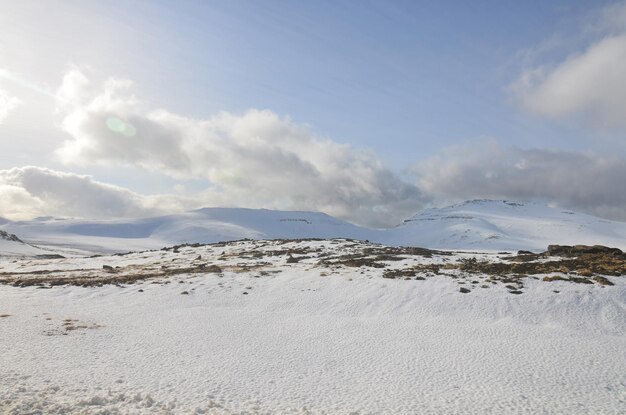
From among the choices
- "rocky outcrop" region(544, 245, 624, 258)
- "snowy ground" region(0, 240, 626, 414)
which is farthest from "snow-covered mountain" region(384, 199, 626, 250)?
"snowy ground" region(0, 240, 626, 414)

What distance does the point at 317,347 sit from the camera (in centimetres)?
1625

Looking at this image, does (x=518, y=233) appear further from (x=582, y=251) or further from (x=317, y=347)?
(x=317, y=347)

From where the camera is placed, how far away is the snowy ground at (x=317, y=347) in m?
Answer: 11.2

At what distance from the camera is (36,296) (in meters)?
25.4

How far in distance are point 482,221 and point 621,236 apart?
53212mm

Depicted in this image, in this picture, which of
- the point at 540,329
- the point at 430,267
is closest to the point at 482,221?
the point at 430,267

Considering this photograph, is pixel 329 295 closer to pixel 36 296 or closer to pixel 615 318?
pixel 615 318

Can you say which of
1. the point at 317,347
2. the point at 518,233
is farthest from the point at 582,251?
the point at 518,233

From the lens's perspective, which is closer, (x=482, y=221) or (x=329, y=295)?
(x=329, y=295)

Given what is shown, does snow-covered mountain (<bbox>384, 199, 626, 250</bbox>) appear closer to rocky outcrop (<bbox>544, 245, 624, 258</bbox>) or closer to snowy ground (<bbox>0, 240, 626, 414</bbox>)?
rocky outcrop (<bbox>544, 245, 624, 258</bbox>)

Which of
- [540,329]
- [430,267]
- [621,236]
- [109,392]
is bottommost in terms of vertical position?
[109,392]

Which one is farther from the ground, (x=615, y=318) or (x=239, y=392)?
(x=615, y=318)

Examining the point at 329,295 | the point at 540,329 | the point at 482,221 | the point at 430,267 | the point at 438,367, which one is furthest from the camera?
the point at 482,221

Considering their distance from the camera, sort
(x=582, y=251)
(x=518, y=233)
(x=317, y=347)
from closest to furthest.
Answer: (x=317, y=347) < (x=582, y=251) < (x=518, y=233)
